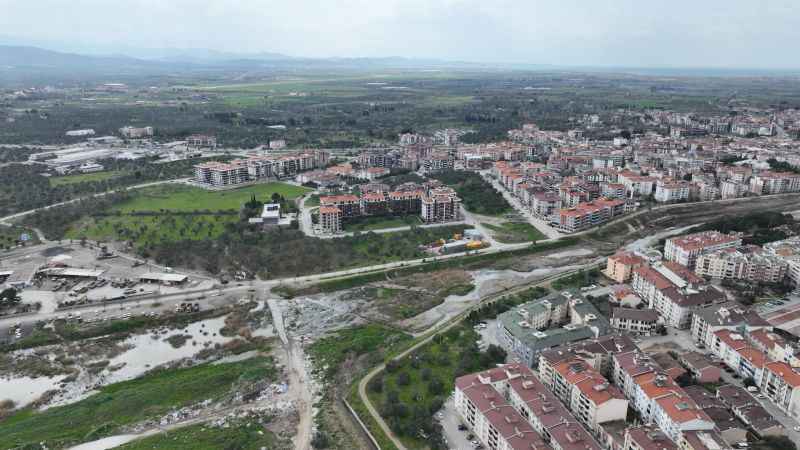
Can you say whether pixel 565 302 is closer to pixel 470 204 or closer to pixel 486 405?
pixel 486 405

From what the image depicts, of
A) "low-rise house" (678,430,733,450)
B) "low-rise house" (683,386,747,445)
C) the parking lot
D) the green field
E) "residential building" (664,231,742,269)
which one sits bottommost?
the green field

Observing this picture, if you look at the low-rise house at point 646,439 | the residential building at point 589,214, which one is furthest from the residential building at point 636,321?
the residential building at point 589,214

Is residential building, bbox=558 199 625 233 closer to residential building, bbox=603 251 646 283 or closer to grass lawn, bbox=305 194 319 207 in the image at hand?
residential building, bbox=603 251 646 283

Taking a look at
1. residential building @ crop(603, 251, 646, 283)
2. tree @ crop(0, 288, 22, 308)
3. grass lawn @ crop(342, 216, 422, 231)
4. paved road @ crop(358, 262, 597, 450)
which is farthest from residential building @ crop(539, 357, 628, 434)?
tree @ crop(0, 288, 22, 308)

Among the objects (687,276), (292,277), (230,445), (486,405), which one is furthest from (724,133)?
(230,445)

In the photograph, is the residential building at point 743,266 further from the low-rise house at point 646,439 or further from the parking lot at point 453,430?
the parking lot at point 453,430

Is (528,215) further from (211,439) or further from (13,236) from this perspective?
(13,236)
